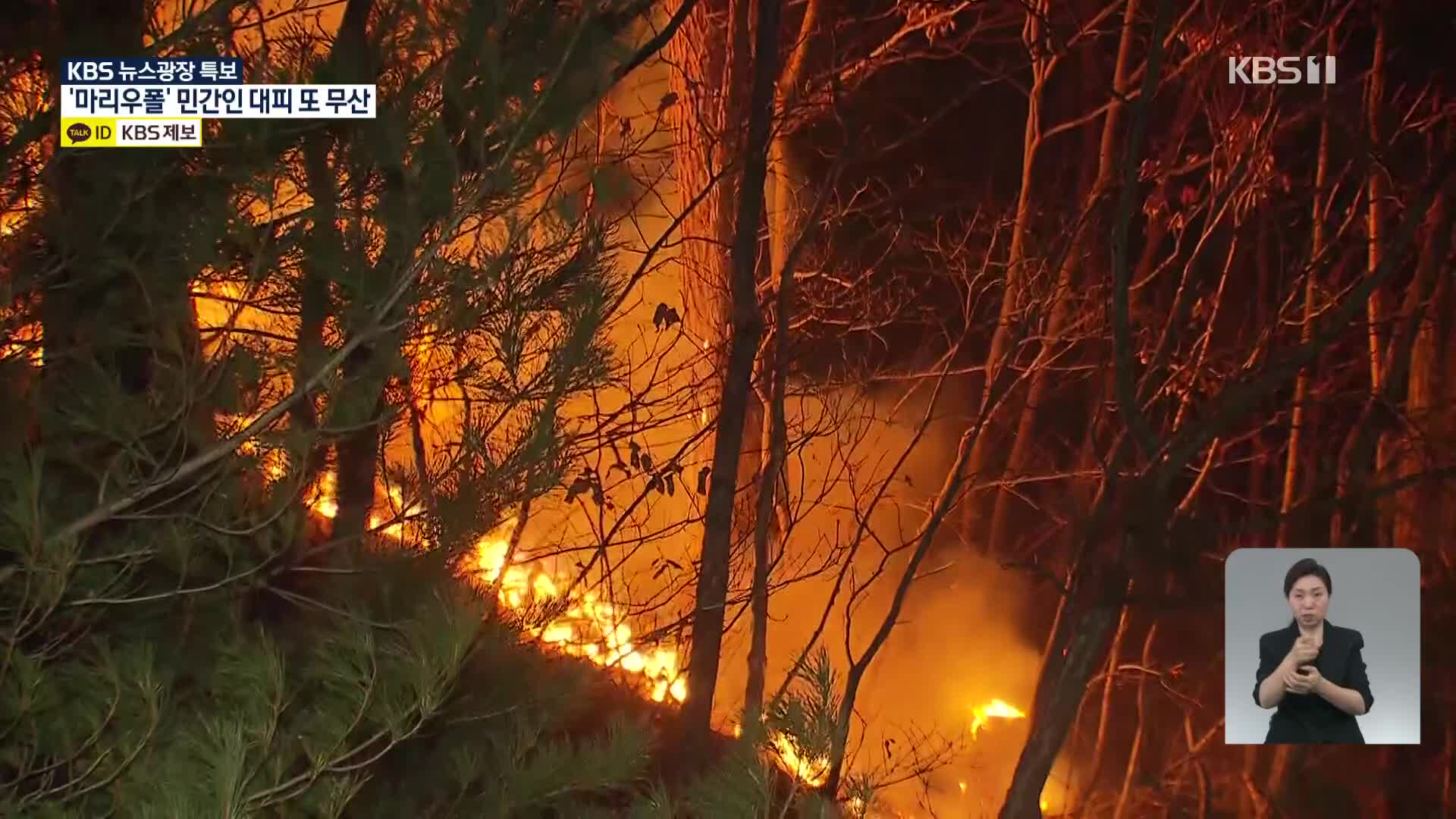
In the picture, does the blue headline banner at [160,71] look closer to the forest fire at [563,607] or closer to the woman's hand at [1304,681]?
the forest fire at [563,607]

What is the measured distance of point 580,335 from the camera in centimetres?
157

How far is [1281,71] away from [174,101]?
2.43 m

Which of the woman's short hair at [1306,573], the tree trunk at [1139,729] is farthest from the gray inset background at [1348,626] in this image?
the tree trunk at [1139,729]

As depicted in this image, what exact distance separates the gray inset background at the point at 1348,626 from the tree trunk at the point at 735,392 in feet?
3.78

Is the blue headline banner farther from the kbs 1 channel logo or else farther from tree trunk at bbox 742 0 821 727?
tree trunk at bbox 742 0 821 727

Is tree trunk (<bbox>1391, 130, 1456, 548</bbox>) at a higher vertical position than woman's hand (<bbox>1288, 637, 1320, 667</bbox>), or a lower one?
higher

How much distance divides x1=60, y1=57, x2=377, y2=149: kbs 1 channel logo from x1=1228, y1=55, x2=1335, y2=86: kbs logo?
214cm

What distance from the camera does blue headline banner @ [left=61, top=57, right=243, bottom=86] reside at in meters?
1.46

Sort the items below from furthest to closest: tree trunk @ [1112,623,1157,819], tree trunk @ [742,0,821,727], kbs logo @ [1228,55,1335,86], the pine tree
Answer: tree trunk @ [1112,623,1157,819] → kbs logo @ [1228,55,1335,86] → tree trunk @ [742,0,821,727] → the pine tree

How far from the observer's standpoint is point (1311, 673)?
8.02ft

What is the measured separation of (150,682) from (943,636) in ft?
6.94

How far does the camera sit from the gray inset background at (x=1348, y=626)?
97.0 inches
